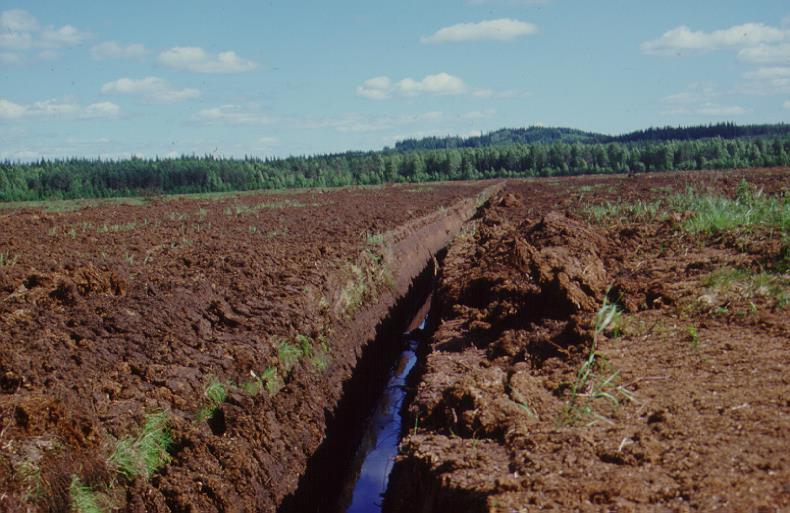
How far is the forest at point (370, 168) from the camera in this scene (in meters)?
62.2

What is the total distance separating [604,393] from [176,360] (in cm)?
380

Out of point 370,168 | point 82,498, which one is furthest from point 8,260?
point 370,168

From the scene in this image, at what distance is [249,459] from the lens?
561 centimetres

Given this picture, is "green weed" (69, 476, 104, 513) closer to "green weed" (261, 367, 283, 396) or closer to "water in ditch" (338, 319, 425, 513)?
"water in ditch" (338, 319, 425, 513)

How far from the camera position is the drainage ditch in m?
6.77

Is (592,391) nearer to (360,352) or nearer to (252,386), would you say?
(252,386)

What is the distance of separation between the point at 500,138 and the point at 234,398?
185 meters

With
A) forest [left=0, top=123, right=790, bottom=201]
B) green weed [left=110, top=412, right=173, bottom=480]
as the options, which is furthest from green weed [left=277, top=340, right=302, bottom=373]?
forest [left=0, top=123, right=790, bottom=201]

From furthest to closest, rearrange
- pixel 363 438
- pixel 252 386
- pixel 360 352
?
pixel 360 352 < pixel 363 438 < pixel 252 386

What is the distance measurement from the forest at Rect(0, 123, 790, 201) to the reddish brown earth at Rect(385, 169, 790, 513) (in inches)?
2128

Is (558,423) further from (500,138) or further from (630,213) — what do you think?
(500,138)

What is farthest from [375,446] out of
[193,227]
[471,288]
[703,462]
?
[193,227]

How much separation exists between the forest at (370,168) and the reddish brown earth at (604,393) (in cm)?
5406

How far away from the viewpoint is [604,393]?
4.63 meters
